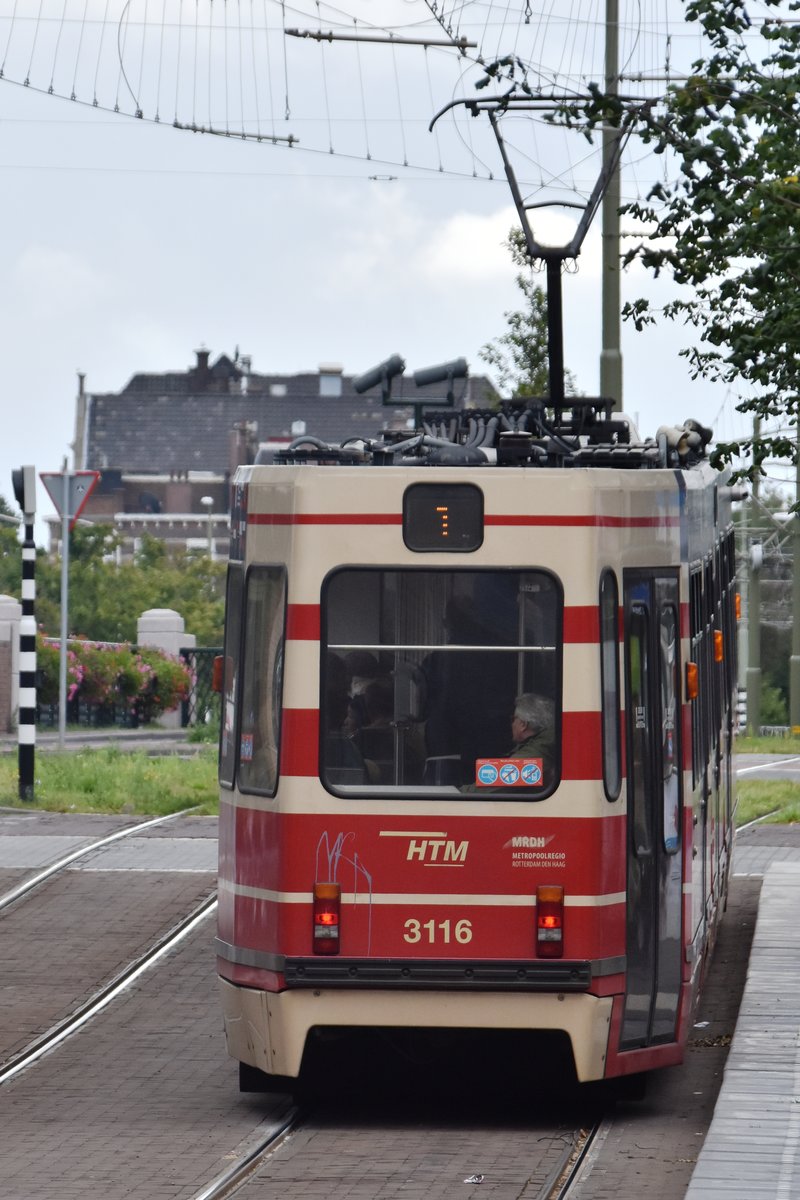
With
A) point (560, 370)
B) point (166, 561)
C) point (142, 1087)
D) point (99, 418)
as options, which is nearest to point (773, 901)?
point (560, 370)

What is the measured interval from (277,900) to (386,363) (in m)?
4.12

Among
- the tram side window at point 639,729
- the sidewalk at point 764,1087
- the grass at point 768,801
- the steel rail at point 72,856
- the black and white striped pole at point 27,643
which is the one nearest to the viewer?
the sidewalk at point 764,1087

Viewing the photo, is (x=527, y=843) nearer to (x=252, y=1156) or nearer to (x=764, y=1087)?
(x=764, y=1087)

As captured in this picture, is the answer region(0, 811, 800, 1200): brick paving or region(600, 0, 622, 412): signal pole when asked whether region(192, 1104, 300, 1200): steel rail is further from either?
region(600, 0, 622, 412): signal pole

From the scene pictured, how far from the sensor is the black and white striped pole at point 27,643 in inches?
789

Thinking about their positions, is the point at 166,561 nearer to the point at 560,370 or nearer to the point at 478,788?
the point at 560,370

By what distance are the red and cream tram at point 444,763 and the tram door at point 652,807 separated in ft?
0.06

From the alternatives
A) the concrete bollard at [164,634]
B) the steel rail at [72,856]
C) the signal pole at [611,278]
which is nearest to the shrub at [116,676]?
the concrete bollard at [164,634]

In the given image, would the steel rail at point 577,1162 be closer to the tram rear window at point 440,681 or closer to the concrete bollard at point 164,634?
the tram rear window at point 440,681

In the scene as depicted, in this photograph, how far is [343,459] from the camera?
9461 mm

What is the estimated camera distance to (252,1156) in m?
8.23

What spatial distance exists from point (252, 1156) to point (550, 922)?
4.59 feet

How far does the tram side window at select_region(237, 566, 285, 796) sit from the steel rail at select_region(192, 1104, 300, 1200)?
4.30 feet

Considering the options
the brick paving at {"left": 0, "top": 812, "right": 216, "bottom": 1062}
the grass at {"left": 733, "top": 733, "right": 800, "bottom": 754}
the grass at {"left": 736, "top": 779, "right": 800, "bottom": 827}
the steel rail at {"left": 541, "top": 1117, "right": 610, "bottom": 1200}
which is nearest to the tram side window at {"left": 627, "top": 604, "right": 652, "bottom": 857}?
the steel rail at {"left": 541, "top": 1117, "right": 610, "bottom": 1200}
